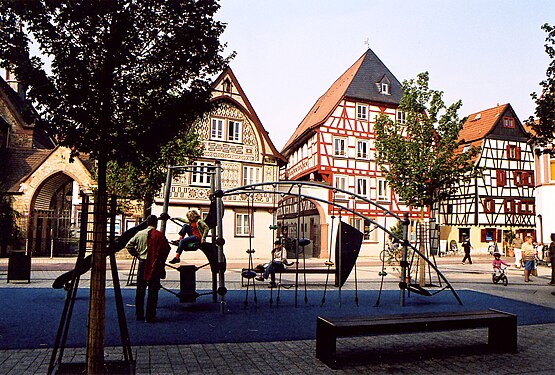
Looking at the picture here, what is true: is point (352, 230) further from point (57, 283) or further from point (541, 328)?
point (57, 283)

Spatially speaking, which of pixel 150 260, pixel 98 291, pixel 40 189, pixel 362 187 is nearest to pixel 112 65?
pixel 98 291

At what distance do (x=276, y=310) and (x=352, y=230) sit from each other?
8.37 ft

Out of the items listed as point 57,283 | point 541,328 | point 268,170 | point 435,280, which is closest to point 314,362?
point 541,328

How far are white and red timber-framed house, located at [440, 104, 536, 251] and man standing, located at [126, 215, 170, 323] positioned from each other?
1541 inches

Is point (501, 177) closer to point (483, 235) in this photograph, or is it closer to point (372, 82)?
point (483, 235)

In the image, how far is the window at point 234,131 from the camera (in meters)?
32.1

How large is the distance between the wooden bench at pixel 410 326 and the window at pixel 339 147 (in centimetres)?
2993

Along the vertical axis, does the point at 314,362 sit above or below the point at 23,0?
below

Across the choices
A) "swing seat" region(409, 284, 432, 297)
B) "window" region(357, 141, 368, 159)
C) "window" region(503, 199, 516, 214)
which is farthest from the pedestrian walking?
"window" region(503, 199, 516, 214)

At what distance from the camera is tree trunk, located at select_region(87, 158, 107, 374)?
5.12 m

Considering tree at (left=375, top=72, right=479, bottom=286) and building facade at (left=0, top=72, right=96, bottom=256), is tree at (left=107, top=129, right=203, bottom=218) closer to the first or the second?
building facade at (left=0, top=72, right=96, bottom=256)

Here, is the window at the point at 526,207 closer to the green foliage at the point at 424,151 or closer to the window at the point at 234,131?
the window at the point at 234,131

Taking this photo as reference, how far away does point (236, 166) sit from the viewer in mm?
31969

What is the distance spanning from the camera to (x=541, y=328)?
29.2 ft
